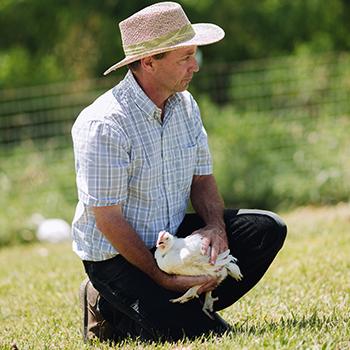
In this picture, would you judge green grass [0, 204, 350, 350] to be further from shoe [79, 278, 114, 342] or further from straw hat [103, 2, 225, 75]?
straw hat [103, 2, 225, 75]

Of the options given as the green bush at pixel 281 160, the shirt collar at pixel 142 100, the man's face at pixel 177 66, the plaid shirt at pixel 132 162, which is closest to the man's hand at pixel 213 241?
the plaid shirt at pixel 132 162

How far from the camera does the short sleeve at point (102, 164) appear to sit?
4266 millimetres

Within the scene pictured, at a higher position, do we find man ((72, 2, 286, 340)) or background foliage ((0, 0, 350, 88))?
man ((72, 2, 286, 340))

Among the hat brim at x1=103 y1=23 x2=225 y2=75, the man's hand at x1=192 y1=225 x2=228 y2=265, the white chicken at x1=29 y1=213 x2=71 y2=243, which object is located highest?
the hat brim at x1=103 y1=23 x2=225 y2=75

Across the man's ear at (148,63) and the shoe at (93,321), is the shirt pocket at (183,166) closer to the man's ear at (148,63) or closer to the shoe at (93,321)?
the man's ear at (148,63)

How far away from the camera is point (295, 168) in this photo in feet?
32.8

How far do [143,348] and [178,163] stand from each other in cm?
94

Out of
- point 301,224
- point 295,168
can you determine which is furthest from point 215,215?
point 295,168

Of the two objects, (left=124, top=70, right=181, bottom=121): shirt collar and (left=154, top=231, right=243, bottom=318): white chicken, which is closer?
(left=154, top=231, right=243, bottom=318): white chicken

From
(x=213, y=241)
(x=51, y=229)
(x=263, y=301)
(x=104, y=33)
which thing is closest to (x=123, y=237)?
(x=213, y=241)

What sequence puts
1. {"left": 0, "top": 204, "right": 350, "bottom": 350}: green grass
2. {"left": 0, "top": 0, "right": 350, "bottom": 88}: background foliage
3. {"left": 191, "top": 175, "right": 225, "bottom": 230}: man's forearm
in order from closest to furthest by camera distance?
{"left": 0, "top": 204, "right": 350, "bottom": 350}: green grass < {"left": 191, "top": 175, "right": 225, "bottom": 230}: man's forearm < {"left": 0, "top": 0, "right": 350, "bottom": 88}: background foliage

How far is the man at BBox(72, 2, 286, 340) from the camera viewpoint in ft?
14.1

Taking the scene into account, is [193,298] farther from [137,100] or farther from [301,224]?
[301,224]

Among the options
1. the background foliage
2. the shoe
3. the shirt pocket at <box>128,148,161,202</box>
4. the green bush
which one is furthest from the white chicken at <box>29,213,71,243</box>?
the shirt pocket at <box>128,148,161,202</box>
